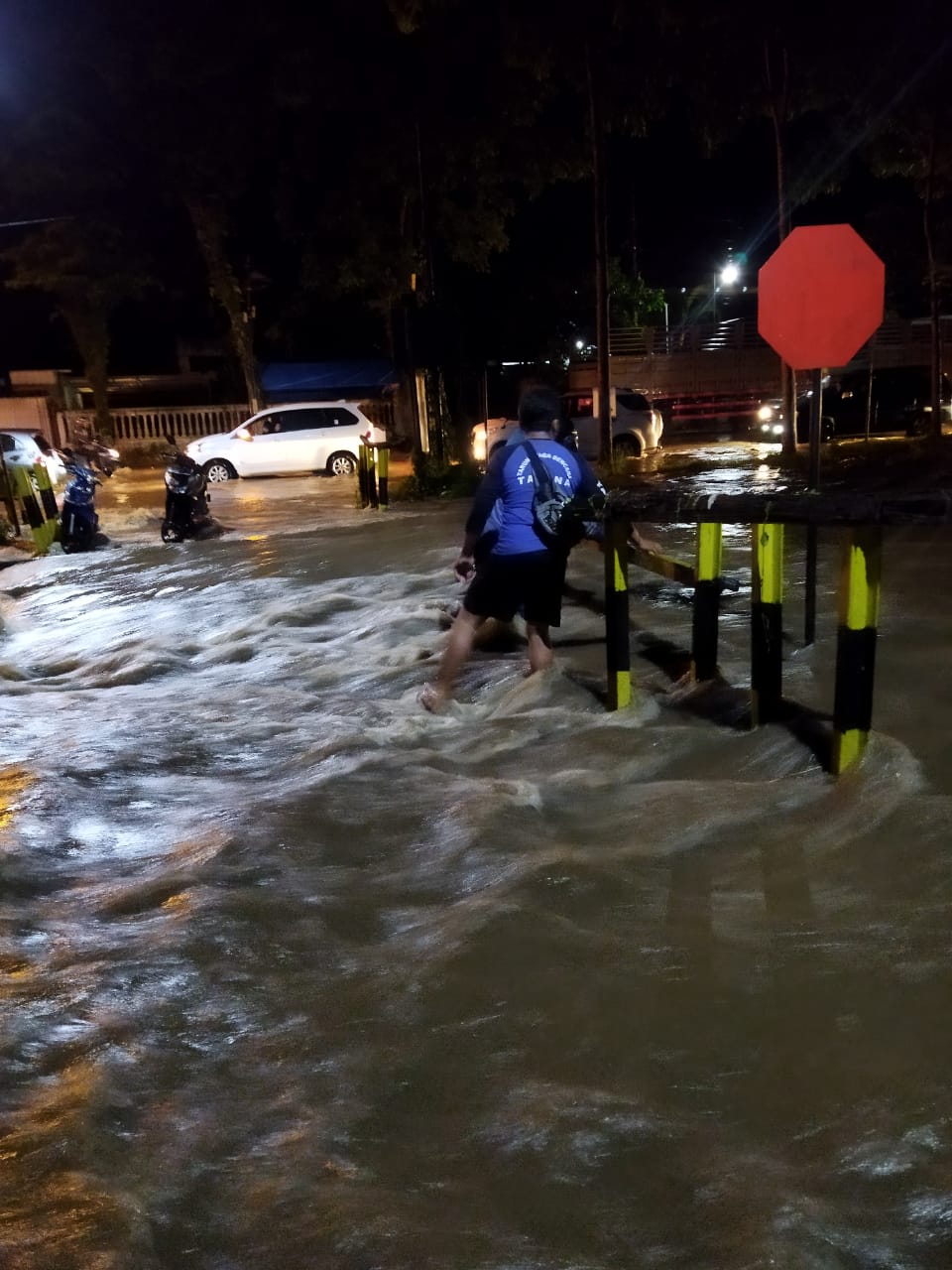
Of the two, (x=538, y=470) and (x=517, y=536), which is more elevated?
(x=538, y=470)

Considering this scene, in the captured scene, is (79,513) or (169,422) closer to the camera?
(79,513)

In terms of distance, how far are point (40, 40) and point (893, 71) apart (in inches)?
732

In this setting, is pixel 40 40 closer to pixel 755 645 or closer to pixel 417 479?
pixel 417 479

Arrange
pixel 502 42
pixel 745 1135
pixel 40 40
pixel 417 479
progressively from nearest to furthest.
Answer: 1. pixel 745 1135
2. pixel 417 479
3. pixel 502 42
4. pixel 40 40

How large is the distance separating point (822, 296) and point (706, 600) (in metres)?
4.04

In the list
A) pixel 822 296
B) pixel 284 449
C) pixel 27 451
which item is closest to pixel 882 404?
pixel 284 449

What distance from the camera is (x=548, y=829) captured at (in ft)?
14.4

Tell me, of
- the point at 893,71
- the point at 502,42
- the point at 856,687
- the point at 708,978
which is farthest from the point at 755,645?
the point at 893,71

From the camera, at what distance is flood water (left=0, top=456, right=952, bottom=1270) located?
7.95ft

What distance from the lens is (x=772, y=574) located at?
4953mm

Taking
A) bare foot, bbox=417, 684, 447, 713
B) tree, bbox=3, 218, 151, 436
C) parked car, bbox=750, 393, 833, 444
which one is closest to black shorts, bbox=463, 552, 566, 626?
bare foot, bbox=417, 684, 447, 713

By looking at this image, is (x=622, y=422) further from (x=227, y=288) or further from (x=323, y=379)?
(x=323, y=379)

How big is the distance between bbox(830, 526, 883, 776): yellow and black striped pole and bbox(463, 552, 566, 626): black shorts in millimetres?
1842

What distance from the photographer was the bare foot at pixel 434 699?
5984 mm
